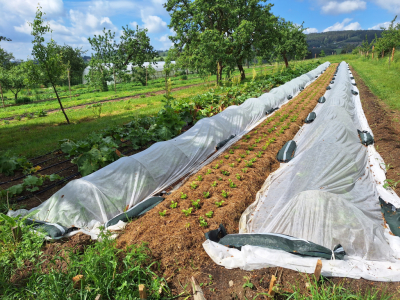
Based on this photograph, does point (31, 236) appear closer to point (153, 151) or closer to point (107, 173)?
point (107, 173)

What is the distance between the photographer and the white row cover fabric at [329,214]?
263 cm

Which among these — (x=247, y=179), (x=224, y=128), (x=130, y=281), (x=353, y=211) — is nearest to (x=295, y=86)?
(x=224, y=128)

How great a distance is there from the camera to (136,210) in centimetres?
411

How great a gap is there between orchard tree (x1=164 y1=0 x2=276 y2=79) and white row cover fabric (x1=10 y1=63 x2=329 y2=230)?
38.8 ft

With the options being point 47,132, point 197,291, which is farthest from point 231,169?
point 47,132

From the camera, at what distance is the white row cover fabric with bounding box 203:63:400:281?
2.63m

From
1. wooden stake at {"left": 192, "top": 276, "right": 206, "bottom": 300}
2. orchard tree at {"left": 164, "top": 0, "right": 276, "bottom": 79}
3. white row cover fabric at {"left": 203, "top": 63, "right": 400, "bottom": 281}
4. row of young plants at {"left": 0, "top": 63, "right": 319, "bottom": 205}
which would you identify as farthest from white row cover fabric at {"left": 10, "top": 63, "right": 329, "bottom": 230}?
orchard tree at {"left": 164, "top": 0, "right": 276, "bottom": 79}

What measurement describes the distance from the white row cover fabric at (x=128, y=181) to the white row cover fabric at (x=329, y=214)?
1983mm

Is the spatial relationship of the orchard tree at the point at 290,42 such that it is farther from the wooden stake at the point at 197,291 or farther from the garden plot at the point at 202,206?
the wooden stake at the point at 197,291

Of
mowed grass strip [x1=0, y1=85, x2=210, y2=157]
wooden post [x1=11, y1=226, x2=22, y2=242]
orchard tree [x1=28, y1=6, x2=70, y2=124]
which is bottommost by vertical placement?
wooden post [x1=11, y1=226, x2=22, y2=242]

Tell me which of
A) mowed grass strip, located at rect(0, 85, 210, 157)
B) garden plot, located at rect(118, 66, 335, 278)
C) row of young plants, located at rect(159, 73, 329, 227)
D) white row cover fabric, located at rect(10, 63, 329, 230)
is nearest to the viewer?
garden plot, located at rect(118, 66, 335, 278)

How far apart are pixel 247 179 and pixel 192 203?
147 centimetres

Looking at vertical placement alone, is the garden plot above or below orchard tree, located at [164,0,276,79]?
below

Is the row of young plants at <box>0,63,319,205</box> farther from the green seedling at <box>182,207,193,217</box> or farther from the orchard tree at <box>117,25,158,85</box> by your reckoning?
the orchard tree at <box>117,25,158,85</box>
